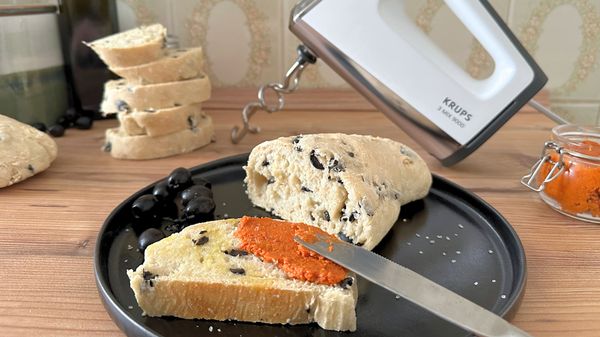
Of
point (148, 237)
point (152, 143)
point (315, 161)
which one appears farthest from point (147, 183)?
point (315, 161)

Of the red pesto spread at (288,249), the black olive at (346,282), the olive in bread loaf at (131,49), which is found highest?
the olive in bread loaf at (131,49)

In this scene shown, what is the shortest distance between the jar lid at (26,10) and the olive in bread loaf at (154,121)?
44 centimetres

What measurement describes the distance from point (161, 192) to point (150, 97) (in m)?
0.41

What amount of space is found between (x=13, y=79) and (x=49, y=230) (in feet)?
2.23

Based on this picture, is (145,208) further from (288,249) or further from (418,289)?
(418,289)

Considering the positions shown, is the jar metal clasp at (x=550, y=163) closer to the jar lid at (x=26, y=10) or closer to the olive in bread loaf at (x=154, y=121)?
the olive in bread loaf at (x=154, y=121)

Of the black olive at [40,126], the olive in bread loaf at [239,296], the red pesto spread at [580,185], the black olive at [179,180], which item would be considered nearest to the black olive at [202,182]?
the black olive at [179,180]

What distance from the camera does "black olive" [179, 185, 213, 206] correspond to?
101cm

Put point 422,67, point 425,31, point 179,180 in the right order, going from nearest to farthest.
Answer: point 179,180 < point 422,67 < point 425,31

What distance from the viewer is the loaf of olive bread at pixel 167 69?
1336 millimetres

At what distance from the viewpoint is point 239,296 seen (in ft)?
2.34

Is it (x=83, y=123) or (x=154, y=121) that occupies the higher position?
(x=154, y=121)

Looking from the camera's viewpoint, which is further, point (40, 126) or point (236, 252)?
point (40, 126)

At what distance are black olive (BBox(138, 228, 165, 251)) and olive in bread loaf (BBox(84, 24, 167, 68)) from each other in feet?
2.09
